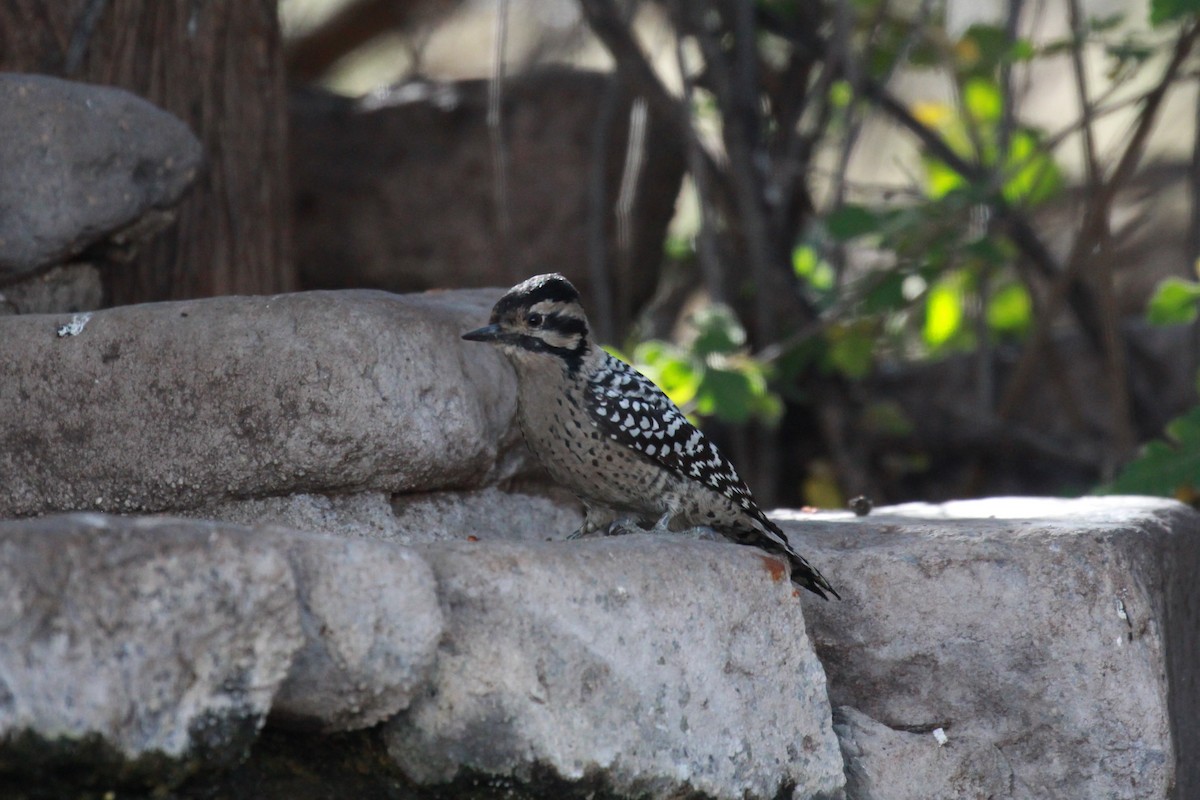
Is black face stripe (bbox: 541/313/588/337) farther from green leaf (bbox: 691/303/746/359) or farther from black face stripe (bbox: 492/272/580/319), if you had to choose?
green leaf (bbox: 691/303/746/359)

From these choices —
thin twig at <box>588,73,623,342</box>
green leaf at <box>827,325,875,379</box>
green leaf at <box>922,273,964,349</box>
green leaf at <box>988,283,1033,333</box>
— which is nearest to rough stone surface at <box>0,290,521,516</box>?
→ thin twig at <box>588,73,623,342</box>

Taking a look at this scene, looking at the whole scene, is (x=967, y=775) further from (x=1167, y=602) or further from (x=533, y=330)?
(x=533, y=330)

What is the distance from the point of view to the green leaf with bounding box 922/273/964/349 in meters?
7.13

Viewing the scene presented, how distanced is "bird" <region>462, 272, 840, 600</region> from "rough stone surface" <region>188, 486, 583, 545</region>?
0.30 metres

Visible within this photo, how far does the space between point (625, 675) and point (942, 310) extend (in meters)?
4.56

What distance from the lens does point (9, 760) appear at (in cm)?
227

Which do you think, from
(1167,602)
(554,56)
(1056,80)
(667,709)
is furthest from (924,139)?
(1056,80)

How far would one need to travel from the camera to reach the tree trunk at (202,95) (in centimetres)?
471

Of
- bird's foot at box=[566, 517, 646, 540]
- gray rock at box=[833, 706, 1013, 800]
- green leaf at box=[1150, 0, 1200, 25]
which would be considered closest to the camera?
gray rock at box=[833, 706, 1013, 800]

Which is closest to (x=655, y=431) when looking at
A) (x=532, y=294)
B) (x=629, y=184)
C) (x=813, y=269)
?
(x=532, y=294)

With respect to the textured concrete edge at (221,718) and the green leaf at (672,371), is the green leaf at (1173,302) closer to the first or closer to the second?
the green leaf at (672,371)

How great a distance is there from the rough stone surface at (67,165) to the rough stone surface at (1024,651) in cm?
235

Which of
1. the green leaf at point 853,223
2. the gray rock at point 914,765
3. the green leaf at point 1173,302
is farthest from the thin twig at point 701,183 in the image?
the gray rock at point 914,765

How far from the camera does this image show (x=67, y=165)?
13.4 feet
